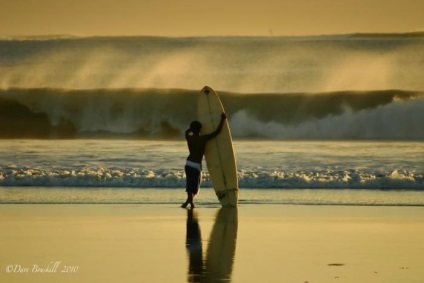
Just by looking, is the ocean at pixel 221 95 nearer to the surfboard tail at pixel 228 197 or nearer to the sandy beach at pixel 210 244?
the surfboard tail at pixel 228 197

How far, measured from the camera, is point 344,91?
45.6 m

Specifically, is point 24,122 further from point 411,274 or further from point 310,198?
point 411,274

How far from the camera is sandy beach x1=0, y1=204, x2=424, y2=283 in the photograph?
11430 millimetres

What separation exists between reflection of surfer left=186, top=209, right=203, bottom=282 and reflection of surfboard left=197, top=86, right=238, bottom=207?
72.8 inches

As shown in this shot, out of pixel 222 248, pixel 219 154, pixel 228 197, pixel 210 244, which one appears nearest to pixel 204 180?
pixel 219 154

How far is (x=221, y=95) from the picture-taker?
150 feet

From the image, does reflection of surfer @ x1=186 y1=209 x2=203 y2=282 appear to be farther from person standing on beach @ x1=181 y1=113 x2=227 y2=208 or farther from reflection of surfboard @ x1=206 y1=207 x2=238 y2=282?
person standing on beach @ x1=181 y1=113 x2=227 y2=208

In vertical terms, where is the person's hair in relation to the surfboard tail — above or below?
above

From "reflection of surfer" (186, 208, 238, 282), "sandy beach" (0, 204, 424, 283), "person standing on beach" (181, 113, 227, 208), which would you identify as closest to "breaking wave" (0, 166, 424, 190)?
"person standing on beach" (181, 113, 227, 208)

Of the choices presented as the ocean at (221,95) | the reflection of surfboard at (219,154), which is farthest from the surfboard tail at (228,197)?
the ocean at (221,95)

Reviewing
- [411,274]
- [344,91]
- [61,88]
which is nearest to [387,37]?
[344,91]

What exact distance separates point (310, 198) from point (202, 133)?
1905mm

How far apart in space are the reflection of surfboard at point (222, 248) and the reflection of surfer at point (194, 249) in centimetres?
9

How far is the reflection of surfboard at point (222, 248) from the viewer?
11.4 metres
